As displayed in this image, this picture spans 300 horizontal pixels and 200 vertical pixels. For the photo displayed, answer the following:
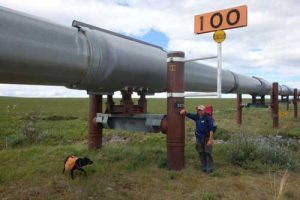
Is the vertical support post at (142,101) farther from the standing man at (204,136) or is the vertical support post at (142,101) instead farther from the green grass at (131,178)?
the green grass at (131,178)

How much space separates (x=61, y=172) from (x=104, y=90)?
5.10 feet

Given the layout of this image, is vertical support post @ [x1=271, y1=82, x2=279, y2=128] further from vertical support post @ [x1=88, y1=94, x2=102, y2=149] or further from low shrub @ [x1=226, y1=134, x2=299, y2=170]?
vertical support post @ [x1=88, y1=94, x2=102, y2=149]

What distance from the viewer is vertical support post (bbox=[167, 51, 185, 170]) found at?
6.60 m

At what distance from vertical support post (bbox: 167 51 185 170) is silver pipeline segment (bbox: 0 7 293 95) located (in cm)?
21

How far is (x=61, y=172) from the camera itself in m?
6.62

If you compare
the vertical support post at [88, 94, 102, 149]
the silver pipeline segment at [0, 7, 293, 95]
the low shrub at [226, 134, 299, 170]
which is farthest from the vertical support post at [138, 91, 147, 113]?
the low shrub at [226, 134, 299, 170]

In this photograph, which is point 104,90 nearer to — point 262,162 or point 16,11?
point 16,11

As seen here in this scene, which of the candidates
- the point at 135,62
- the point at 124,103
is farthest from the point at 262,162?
the point at 135,62

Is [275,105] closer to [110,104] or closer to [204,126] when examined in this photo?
[204,126]

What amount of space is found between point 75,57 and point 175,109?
8.17 feet

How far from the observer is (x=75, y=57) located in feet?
15.3

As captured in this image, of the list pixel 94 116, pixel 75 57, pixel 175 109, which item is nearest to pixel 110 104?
pixel 94 116

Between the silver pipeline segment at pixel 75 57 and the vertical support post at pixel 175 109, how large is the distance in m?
0.21

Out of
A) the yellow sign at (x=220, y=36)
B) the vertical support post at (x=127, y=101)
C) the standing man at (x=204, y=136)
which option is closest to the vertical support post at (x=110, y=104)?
the vertical support post at (x=127, y=101)
